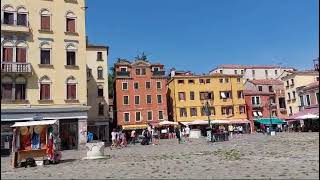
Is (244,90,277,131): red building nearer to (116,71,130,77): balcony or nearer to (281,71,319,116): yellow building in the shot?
(281,71,319,116): yellow building

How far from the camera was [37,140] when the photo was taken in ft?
66.3

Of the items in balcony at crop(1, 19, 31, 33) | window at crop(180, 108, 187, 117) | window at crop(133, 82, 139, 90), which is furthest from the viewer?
window at crop(180, 108, 187, 117)

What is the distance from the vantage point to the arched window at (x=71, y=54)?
1445 inches

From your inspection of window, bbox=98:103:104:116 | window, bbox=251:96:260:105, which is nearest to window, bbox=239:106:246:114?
window, bbox=251:96:260:105

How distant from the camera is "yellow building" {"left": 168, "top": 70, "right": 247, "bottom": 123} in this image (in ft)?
221

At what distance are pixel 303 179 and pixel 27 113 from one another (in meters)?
28.1

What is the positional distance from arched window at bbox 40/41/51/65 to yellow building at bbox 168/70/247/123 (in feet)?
111

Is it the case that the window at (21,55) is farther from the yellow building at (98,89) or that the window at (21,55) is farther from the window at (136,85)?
the window at (136,85)

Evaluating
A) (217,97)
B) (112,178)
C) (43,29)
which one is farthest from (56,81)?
(217,97)

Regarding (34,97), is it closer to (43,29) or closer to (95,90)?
(43,29)

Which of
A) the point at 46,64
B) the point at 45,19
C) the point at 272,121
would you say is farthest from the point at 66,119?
the point at 272,121

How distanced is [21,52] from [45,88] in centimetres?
366

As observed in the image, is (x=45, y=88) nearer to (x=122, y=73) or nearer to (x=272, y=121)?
(x=122, y=73)

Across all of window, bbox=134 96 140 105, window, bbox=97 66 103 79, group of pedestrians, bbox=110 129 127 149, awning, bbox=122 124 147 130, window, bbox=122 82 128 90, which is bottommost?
group of pedestrians, bbox=110 129 127 149
